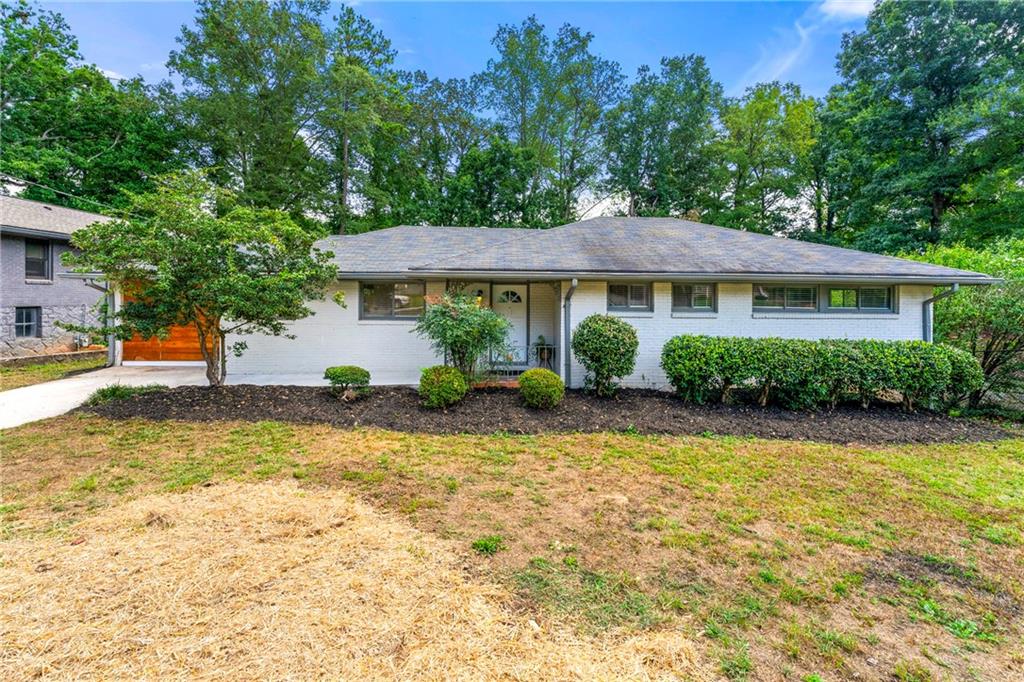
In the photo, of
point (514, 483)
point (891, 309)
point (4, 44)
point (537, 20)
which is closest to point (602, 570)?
point (514, 483)

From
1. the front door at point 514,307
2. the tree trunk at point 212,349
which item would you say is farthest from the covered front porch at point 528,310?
the tree trunk at point 212,349

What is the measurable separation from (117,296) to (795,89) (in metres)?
32.1

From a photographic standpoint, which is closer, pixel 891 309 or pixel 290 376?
pixel 891 309

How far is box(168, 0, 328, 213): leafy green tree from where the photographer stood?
18016 millimetres

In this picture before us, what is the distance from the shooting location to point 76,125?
19312 mm

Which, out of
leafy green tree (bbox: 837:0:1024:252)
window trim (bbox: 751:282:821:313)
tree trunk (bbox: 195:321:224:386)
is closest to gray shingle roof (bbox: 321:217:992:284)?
window trim (bbox: 751:282:821:313)

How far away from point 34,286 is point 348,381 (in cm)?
1335

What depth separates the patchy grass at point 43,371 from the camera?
9.29 meters

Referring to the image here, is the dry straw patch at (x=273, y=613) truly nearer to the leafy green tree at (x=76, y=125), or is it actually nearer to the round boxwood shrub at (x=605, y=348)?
the round boxwood shrub at (x=605, y=348)

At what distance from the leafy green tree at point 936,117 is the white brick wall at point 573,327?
10261mm

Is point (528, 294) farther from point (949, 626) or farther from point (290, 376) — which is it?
point (949, 626)

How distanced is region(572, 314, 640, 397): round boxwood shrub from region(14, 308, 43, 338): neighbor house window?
56.1 feet

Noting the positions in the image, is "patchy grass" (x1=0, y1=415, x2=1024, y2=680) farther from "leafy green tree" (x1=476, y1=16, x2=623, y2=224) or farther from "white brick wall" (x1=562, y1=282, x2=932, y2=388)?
"leafy green tree" (x1=476, y1=16, x2=623, y2=224)

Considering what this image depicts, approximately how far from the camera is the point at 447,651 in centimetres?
219
